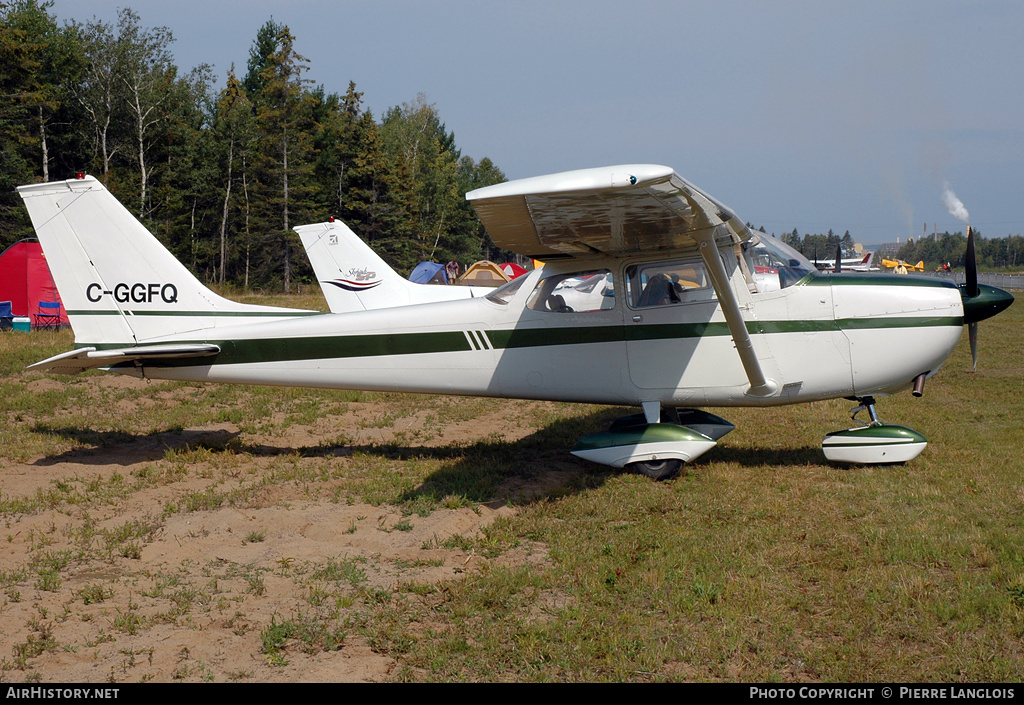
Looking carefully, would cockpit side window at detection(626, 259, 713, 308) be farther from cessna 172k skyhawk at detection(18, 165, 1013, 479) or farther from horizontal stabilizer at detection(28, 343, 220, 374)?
horizontal stabilizer at detection(28, 343, 220, 374)

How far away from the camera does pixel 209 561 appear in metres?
5.25

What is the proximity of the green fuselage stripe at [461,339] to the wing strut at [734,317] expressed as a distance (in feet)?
1.30

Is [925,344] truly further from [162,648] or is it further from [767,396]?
[162,648]

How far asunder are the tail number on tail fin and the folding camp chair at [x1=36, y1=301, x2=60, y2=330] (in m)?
12.3

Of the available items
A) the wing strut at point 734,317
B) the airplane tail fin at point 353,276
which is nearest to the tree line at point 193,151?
the airplane tail fin at point 353,276

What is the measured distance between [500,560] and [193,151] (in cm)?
4506

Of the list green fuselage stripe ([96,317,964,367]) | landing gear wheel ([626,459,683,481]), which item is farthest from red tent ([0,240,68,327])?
landing gear wheel ([626,459,683,481])

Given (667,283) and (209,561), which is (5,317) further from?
(667,283)

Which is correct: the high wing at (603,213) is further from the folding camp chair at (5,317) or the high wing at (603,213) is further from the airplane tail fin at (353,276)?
the folding camp chair at (5,317)

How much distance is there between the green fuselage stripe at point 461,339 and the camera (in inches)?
280

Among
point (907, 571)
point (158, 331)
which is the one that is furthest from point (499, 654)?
point (158, 331)

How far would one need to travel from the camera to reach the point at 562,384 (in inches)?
303

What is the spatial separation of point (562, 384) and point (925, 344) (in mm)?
3422

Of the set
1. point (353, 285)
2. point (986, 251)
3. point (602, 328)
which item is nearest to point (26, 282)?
point (353, 285)
